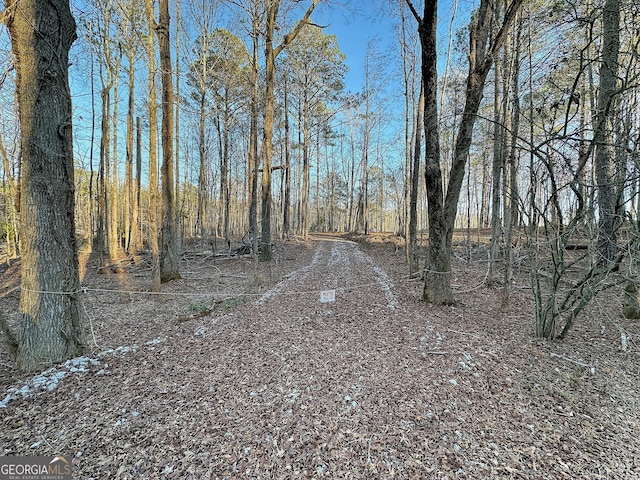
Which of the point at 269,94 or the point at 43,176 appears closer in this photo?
the point at 43,176

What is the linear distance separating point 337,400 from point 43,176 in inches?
150

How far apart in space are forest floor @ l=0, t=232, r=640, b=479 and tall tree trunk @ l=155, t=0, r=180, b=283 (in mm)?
3076

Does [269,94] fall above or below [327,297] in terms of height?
above

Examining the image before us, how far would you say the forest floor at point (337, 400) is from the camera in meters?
1.98

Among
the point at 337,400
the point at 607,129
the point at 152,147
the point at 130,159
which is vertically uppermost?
the point at 130,159

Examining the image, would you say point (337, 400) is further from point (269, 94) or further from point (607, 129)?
point (269, 94)

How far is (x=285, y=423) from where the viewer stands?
91.4 inches

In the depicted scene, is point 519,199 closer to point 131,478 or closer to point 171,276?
point 131,478

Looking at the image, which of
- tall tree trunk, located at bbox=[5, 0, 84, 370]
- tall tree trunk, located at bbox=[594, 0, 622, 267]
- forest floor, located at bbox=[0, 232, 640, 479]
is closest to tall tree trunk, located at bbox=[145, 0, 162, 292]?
forest floor, located at bbox=[0, 232, 640, 479]

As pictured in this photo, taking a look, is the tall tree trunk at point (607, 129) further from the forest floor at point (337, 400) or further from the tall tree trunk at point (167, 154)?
the tall tree trunk at point (167, 154)

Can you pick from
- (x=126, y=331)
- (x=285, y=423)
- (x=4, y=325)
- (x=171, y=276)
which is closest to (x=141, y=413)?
(x=285, y=423)

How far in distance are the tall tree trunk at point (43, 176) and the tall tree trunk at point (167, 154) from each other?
162 inches

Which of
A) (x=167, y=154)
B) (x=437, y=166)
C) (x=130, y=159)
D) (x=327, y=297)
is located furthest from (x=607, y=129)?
(x=130, y=159)

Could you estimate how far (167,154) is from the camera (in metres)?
7.36
